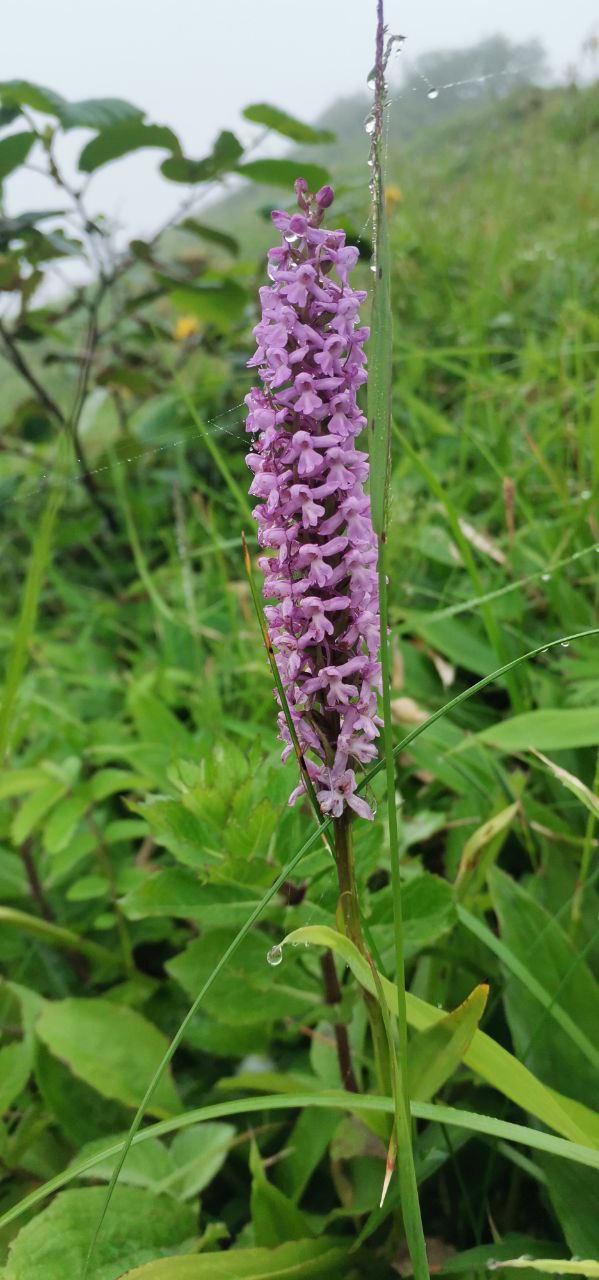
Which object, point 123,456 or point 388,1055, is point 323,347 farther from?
point 123,456

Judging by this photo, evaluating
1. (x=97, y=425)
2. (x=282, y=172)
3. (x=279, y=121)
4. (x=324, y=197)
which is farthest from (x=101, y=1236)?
(x=97, y=425)

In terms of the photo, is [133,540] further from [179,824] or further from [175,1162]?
[175,1162]

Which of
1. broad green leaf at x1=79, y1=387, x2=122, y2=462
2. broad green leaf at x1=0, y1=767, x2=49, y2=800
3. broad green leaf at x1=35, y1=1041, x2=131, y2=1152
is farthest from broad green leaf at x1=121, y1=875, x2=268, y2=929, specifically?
broad green leaf at x1=79, y1=387, x2=122, y2=462

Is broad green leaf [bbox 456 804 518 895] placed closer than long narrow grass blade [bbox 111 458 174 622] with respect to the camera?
Yes

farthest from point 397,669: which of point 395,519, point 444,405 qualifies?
point 444,405

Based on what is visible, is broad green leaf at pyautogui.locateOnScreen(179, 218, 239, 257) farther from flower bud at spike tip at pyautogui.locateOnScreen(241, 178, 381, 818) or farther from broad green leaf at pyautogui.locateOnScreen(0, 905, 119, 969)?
broad green leaf at pyautogui.locateOnScreen(0, 905, 119, 969)

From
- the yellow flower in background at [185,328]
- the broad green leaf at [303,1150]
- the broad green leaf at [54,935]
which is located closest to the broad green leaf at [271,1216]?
the broad green leaf at [303,1150]
